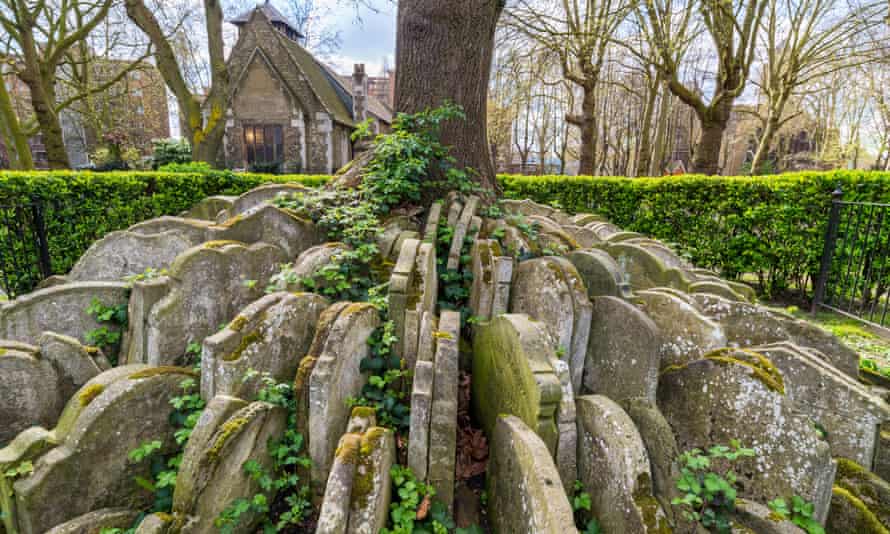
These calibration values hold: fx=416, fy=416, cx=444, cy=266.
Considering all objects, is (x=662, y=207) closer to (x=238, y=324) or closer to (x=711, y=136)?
(x=711, y=136)

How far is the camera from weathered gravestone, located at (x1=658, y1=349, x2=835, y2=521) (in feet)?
7.30

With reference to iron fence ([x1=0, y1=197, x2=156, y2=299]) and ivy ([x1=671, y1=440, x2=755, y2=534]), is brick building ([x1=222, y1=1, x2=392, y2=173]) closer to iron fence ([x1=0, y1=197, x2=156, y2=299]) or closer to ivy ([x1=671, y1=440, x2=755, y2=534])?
iron fence ([x1=0, y1=197, x2=156, y2=299])

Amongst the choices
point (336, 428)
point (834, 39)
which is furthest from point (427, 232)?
point (834, 39)

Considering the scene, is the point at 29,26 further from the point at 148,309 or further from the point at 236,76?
the point at 148,309

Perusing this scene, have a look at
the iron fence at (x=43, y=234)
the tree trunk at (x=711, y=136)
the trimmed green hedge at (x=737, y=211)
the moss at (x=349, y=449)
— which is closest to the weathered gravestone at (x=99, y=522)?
the moss at (x=349, y=449)

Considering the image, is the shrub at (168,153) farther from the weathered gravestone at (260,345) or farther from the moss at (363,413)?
the moss at (363,413)

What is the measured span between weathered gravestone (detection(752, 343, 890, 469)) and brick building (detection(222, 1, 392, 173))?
23.3m

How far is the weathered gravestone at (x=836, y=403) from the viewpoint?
2.49 meters

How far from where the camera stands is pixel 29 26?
1166cm

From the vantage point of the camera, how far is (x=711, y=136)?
439 inches

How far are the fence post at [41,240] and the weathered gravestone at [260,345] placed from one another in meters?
5.27

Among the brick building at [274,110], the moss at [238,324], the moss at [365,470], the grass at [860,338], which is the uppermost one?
the brick building at [274,110]

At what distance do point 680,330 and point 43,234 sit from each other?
790 centimetres

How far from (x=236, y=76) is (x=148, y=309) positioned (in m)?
24.7
